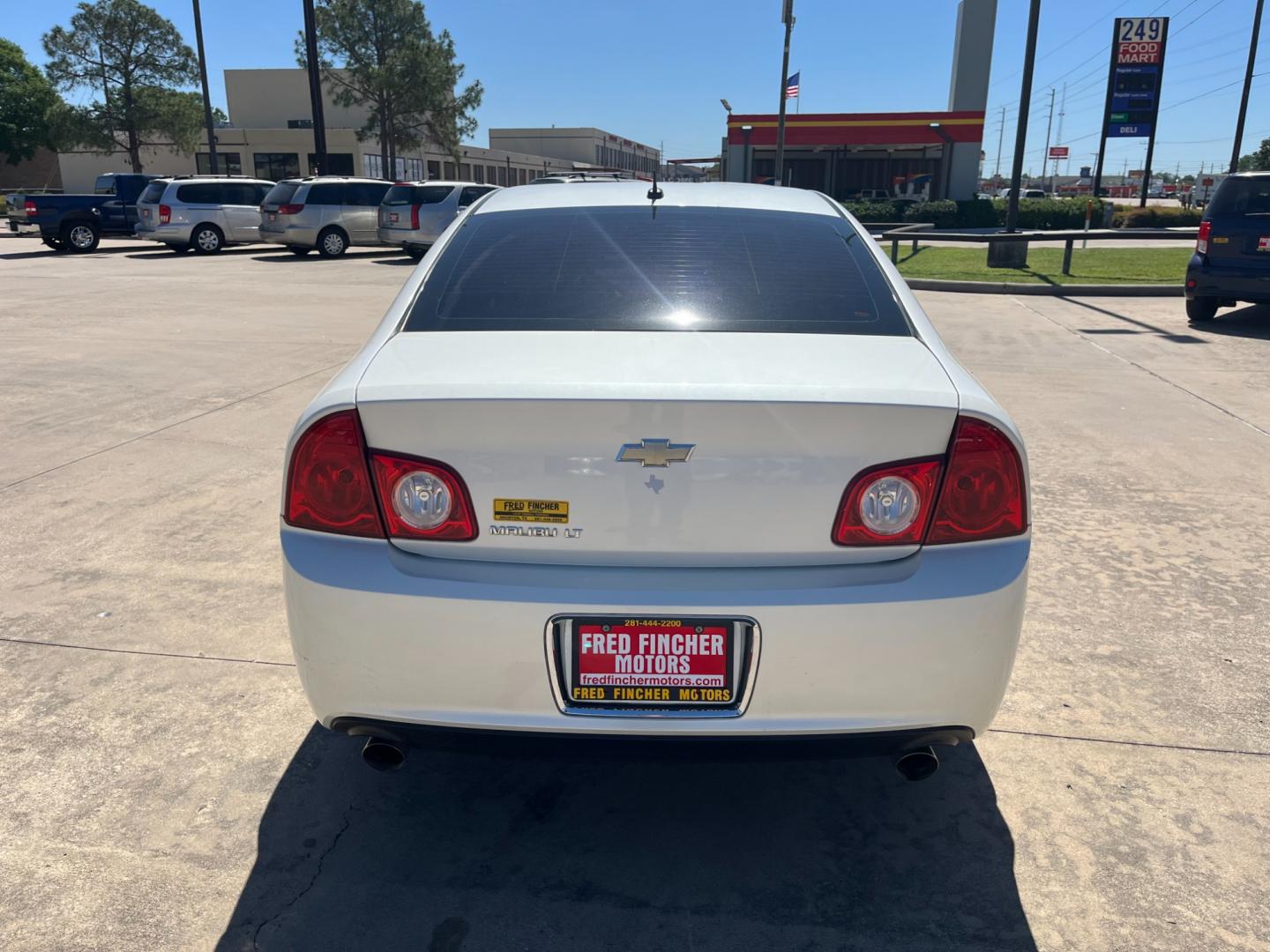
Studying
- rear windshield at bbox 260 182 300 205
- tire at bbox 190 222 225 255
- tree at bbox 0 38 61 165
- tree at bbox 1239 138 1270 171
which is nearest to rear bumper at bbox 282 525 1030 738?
rear windshield at bbox 260 182 300 205

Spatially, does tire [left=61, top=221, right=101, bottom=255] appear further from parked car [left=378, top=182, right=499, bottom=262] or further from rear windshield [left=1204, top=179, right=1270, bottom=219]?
rear windshield [left=1204, top=179, right=1270, bottom=219]

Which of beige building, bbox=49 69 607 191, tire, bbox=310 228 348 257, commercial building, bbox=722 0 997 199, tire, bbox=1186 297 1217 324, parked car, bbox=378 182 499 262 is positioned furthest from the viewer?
beige building, bbox=49 69 607 191

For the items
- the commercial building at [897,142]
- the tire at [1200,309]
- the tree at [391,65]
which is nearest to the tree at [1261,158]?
the commercial building at [897,142]

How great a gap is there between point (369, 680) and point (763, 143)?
47.0 metres

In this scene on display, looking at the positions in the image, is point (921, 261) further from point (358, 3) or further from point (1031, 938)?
point (358, 3)

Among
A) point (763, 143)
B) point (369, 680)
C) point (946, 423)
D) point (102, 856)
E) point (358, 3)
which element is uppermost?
point (358, 3)

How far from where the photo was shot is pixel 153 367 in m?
9.06

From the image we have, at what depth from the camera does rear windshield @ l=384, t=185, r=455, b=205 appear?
21422mm

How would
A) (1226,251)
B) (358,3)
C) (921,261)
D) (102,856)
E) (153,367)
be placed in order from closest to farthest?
(102,856) < (153,367) < (1226,251) < (921,261) < (358,3)

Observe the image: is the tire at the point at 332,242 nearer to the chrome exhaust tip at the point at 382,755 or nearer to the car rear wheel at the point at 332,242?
the car rear wheel at the point at 332,242

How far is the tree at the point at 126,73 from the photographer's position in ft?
148

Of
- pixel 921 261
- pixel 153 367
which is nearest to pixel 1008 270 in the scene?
pixel 921 261

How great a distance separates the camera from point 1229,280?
37.7ft

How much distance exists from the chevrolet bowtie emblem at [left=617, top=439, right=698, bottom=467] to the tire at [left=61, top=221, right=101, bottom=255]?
26280 millimetres
